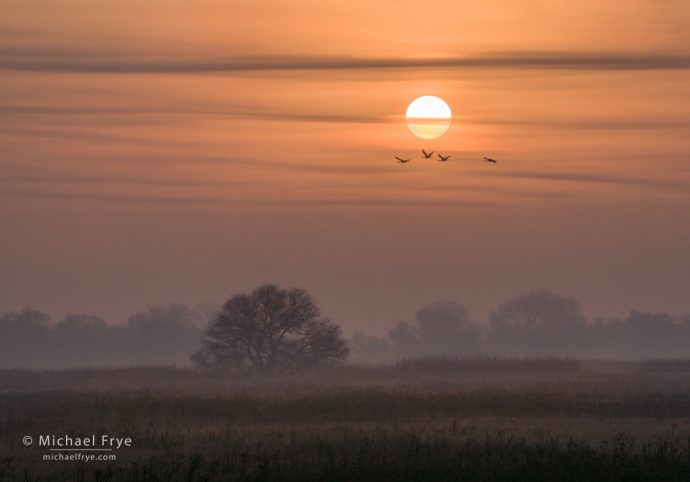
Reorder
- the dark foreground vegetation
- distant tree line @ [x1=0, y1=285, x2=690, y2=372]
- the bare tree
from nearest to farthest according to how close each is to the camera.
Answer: the dark foreground vegetation → the bare tree → distant tree line @ [x1=0, y1=285, x2=690, y2=372]

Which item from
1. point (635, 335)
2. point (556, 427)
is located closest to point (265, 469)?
point (556, 427)

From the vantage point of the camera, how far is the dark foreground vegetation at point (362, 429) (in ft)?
92.9

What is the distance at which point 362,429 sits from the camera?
3781cm

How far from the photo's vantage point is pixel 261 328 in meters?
73.4

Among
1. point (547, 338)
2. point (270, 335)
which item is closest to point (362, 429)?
point (270, 335)

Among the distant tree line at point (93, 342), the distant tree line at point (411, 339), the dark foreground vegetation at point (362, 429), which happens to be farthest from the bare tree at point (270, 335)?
the distant tree line at point (93, 342)

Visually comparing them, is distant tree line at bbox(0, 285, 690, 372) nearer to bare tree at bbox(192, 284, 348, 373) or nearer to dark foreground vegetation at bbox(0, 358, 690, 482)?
bare tree at bbox(192, 284, 348, 373)

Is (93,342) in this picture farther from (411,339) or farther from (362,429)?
(362,429)

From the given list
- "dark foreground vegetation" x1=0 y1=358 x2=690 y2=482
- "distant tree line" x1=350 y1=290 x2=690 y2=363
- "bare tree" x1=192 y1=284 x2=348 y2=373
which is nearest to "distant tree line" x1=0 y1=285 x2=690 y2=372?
"distant tree line" x1=350 y1=290 x2=690 y2=363

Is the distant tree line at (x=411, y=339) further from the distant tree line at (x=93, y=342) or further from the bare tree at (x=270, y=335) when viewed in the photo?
the bare tree at (x=270, y=335)

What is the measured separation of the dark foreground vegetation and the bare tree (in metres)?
7.44

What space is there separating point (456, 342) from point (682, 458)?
503ft

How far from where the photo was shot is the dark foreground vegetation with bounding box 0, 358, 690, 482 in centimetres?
2831

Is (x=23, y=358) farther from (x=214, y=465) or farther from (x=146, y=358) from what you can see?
(x=214, y=465)
